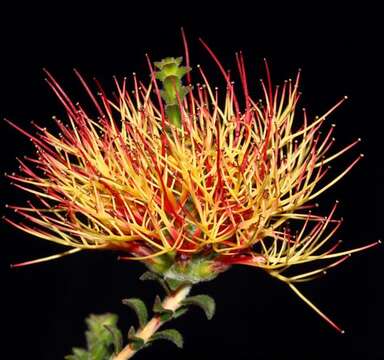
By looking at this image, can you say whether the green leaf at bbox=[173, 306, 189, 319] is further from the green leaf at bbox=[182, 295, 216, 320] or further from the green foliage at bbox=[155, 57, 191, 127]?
the green foliage at bbox=[155, 57, 191, 127]

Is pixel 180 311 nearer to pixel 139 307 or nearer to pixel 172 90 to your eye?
pixel 139 307

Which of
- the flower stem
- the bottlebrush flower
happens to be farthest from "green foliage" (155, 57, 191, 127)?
the flower stem

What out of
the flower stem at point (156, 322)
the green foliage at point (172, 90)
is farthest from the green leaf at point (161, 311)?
the green foliage at point (172, 90)

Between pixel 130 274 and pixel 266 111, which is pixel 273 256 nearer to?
pixel 266 111

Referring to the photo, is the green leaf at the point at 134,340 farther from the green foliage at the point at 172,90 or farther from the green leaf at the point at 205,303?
the green foliage at the point at 172,90

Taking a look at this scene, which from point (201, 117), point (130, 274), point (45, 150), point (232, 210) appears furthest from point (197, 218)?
point (130, 274)
